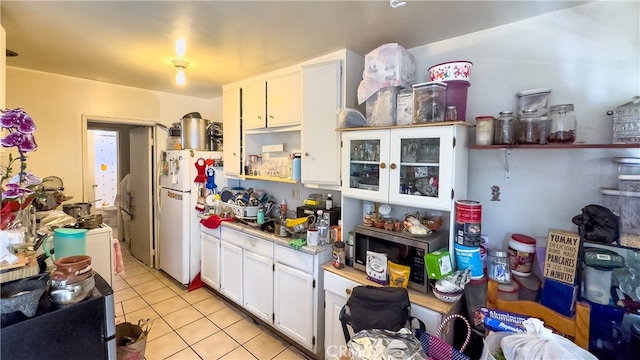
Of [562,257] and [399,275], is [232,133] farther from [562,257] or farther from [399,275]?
[562,257]

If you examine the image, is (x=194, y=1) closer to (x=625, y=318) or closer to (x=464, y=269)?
(x=464, y=269)

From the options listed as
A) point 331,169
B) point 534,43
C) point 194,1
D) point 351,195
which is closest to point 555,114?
point 534,43

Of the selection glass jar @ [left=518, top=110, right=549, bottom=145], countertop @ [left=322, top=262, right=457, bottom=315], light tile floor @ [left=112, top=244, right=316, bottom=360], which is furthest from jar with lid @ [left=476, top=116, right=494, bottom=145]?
light tile floor @ [left=112, top=244, right=316, bottom=360]

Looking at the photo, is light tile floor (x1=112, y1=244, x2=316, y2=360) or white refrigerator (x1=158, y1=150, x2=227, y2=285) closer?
light tile floor (x1=112, y1=244, x2=316, y2=360)

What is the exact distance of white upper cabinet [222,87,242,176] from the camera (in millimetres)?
3125

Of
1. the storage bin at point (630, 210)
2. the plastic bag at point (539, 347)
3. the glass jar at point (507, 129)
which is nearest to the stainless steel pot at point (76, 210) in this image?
the plastic bag at point (539, 347)

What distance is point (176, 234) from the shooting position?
3379 millimetres

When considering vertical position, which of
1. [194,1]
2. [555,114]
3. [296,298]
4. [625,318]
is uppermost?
[194,1]


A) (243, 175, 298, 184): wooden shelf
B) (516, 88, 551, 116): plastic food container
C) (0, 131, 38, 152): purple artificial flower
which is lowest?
(243, 175, 298, 184): wooden shelf

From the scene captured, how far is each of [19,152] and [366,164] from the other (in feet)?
6.22

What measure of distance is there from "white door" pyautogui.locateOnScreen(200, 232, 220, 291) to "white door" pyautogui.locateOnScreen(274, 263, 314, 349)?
98cm

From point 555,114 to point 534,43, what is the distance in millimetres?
509

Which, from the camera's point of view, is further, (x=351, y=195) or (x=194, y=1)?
(x=351, y=195)

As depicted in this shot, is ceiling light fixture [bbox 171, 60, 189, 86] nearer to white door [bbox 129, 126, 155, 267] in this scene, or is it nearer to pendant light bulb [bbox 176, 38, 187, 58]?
pendant light bulb [bbox 176, 38, 187, 58]
